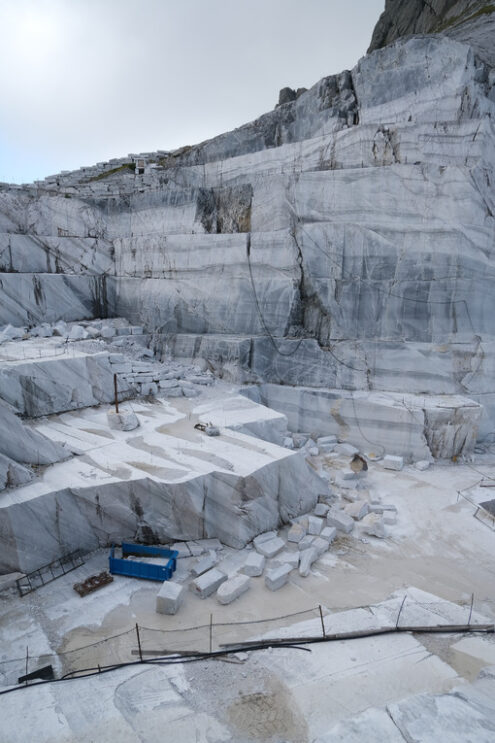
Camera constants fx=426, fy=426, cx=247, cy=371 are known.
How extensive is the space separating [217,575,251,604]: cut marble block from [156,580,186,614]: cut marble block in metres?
0.57

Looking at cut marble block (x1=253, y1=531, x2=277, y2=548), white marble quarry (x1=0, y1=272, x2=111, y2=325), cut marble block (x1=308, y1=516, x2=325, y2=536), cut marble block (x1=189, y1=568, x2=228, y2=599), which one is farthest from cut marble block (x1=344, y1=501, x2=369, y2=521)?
white marble quarry (x1=0, y1=272, x2=111, y2=325)

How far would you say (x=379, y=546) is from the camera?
7273 millimetres

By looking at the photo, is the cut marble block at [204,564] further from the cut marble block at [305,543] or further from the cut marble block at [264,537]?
the cut marble block at [305,543]

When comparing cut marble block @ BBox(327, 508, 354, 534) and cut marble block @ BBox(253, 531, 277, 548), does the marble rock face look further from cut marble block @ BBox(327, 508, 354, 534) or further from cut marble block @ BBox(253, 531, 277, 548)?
cut marble block @ BBox(253, 531, 277, 548)

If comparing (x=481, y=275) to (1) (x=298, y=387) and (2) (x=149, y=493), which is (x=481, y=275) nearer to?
(1) (x=298, y=387)

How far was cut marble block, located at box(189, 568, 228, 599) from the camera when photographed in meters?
5.93

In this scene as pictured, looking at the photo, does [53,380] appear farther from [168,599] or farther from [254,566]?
[254,566]

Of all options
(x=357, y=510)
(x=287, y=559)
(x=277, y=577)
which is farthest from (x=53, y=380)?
(x=357, y=510)

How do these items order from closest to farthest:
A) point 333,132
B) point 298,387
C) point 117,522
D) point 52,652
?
1. point 52,652
2. point 117,522
3. point 298,387
4. point 333,132

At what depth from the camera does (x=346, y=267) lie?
12.0 metres

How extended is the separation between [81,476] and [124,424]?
6.11 ft

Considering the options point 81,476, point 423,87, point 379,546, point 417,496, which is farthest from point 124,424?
point 423,87

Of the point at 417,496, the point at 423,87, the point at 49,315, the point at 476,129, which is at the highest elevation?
the point at 423,87

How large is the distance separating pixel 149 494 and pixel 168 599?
179 cm
